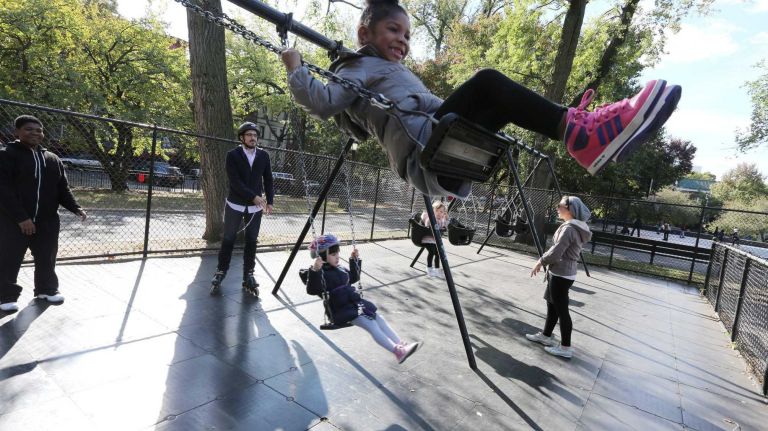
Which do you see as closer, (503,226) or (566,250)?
(566,250)

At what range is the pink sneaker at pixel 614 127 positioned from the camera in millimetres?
1870

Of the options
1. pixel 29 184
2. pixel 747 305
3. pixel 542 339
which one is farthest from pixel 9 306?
pixel 747 305

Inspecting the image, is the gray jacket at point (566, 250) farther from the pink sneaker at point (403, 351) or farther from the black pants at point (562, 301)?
the pink sneaker at point (403, 351)

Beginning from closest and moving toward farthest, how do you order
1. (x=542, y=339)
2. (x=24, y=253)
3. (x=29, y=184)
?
1. (x=29, y=184)
2. (x=24, y=253)
3. (x=542, y=339)

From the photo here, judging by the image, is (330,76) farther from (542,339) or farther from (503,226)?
(503,226)

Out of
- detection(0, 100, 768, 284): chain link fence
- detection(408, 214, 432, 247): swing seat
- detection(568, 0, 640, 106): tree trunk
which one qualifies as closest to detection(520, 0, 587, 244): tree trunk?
detection(0, 100, 768, 284): chain link fence

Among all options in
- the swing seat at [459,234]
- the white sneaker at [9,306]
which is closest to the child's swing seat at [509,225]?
the swing seat at [459,234]

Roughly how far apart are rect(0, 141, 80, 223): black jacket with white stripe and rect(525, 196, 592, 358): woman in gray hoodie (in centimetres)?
493

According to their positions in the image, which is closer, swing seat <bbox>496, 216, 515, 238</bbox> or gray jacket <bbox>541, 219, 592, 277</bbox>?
gray jacket <bbox>541, 219, 592, 277</bbox>

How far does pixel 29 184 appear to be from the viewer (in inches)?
148

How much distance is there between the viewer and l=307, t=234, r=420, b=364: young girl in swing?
307cm

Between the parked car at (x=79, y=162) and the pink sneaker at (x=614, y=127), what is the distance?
544 inches

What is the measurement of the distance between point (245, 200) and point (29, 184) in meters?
1.99

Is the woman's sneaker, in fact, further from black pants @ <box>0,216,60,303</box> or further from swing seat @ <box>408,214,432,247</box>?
swing seat @ <box>408,214,432,247</box>
